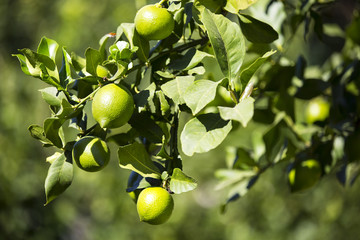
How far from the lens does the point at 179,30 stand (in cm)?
70

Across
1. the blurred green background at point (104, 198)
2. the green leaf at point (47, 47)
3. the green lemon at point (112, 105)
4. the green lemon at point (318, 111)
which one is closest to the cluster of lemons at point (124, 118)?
the green lemon at point (112, 105)

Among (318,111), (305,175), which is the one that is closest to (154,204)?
(305,175)

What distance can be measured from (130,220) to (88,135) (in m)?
2.61

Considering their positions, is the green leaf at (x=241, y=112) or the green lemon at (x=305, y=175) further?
the green lemon at (x=305, y=175)

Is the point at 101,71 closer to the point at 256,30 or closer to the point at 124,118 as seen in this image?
the point at 124,118

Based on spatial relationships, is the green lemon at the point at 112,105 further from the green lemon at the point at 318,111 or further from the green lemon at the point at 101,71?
the green lemon at the point at 318,111

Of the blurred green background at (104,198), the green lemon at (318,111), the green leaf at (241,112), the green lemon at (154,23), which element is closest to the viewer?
the green leaf at (241,112)

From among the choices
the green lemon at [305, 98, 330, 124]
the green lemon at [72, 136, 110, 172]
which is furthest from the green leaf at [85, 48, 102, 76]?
the green lemon at [305, 98, 330, 124]

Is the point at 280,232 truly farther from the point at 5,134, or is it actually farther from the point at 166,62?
the point at 166,62

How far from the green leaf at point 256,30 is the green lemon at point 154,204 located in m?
0.28

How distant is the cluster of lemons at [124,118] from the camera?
597mm

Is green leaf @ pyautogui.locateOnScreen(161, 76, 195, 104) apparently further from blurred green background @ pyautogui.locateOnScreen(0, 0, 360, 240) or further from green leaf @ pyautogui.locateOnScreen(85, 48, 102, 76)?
blurred green background @ pyautogui.locateOnScreen(0, 0, 360, 240)

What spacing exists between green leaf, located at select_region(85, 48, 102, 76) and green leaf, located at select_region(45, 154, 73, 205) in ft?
0.49

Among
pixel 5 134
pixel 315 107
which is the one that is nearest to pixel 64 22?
pixel 5 134
